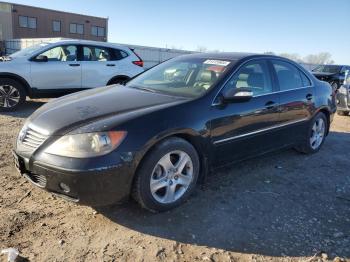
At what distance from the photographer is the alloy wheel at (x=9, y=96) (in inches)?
326

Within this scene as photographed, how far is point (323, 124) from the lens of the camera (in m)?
6.14

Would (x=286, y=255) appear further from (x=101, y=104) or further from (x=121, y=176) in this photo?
(x=101, y=104)

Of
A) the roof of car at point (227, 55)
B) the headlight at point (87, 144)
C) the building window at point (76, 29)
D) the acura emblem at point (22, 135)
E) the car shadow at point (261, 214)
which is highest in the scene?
the building window at point (76, 29)

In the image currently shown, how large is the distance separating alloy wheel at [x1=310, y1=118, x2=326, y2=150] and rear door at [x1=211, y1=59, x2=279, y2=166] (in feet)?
4.20

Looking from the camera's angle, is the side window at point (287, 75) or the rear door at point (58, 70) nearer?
the side window at point (287, 75)

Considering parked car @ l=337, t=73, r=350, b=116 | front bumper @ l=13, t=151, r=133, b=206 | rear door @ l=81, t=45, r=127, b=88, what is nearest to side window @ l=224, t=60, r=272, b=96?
front bumper @ l=13, t=151, r=133, b=206

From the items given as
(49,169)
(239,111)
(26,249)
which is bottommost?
(26,249)

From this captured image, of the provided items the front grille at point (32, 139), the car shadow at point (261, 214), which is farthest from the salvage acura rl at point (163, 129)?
the car shadow at point (261, 214)

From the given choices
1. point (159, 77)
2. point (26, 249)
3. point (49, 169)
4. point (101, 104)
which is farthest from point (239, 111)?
point (26, 249)

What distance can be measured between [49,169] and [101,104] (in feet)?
3.14

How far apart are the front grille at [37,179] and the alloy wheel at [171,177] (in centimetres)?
96

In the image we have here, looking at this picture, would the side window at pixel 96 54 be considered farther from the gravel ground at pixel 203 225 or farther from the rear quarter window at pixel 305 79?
the rear quarter window at pixel 305 79

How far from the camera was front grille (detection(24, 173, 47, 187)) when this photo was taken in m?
3.28

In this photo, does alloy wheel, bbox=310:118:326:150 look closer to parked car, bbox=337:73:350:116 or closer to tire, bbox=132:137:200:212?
tire, bbox=132:137:200:212
